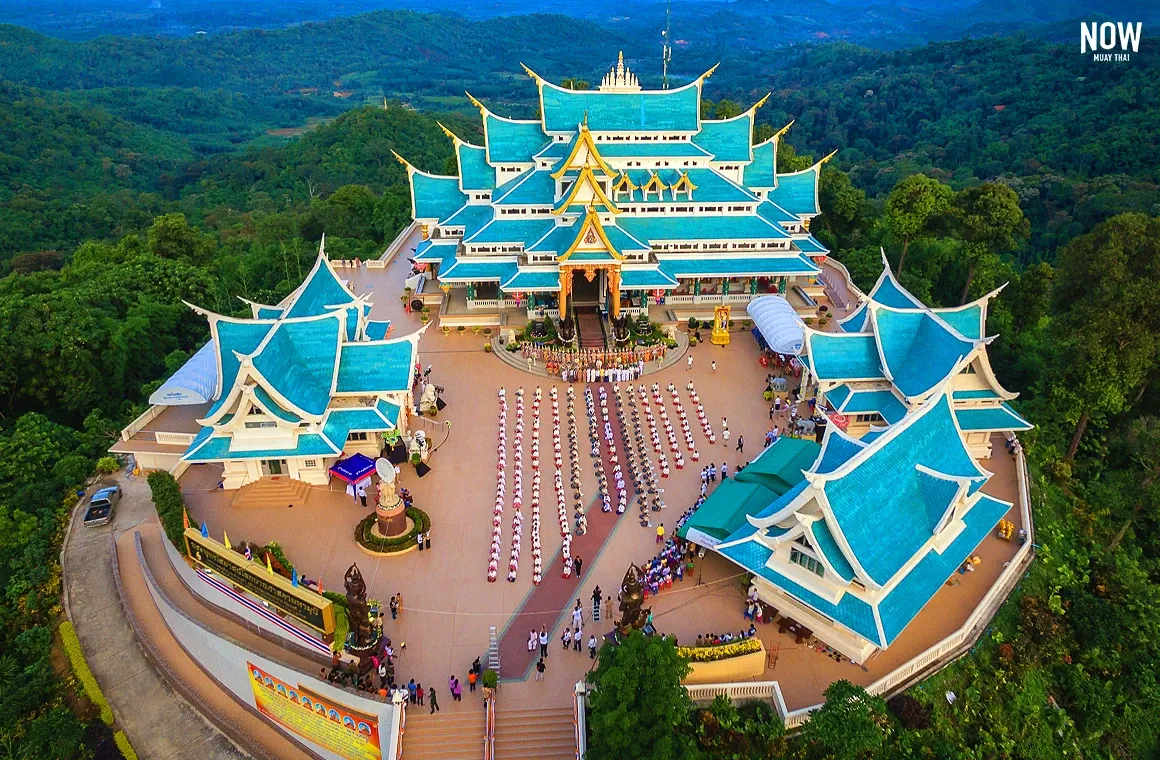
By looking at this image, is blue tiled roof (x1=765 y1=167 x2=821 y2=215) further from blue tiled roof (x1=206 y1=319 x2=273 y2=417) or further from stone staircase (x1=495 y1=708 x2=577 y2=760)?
stone staircase (x1=495 y1=708 x2=577 y2=760)

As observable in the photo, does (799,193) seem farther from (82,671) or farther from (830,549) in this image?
(82,671)

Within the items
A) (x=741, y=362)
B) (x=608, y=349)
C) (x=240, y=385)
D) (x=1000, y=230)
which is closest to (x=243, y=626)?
(x=240, y=385)

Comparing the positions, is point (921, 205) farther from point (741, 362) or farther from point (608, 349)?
point (608, 349)

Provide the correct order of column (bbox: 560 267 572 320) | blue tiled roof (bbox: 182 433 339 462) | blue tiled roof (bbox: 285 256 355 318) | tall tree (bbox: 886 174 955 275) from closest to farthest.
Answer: blue tiled roof (bbox: 182 433 339 462)
blue tiled roof (bbox: 285 256 355 318)
column (bbox: 560 267 572 320)
tall tree (bbox: 886 174 955 275)

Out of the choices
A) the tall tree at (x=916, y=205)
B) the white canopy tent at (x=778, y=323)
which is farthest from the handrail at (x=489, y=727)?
the tall tree at (x=916, y=205)

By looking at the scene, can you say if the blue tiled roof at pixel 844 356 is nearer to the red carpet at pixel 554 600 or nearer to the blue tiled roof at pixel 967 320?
the blue tiled roof at pixel 967 320

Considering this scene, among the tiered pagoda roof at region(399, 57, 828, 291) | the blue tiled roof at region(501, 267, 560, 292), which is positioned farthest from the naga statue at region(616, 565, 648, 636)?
the tiered pagoda roof at region(399, 57, 828, 291)

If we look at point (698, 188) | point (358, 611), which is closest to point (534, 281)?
point (698, 188)
